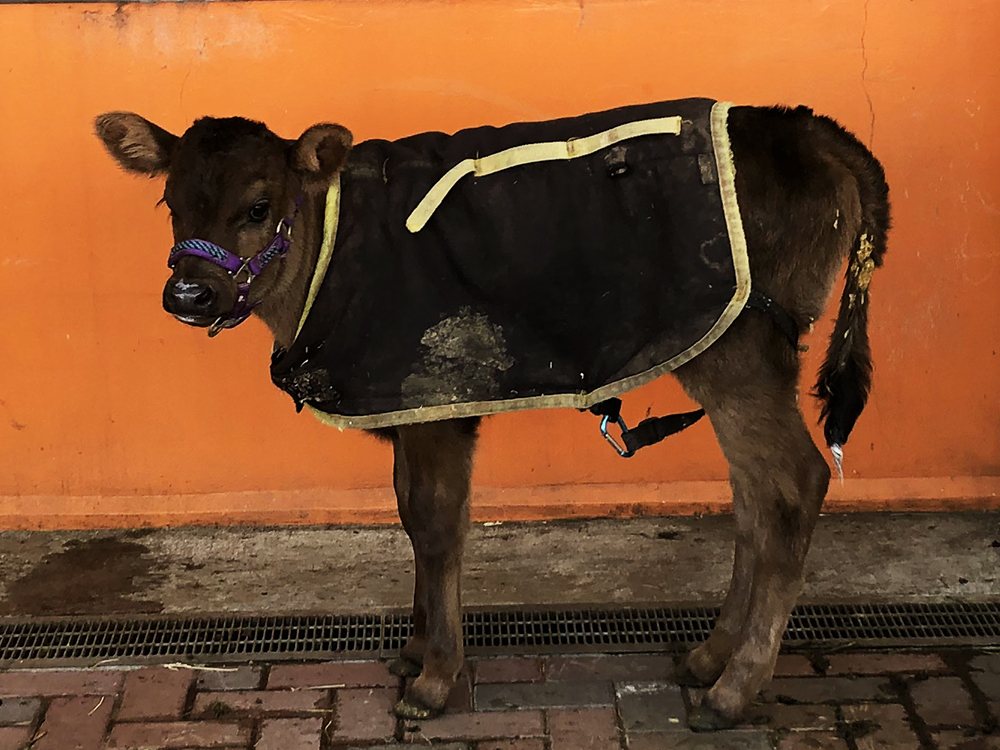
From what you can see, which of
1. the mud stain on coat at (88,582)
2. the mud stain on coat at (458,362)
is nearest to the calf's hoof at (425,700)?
the mud stain on coat at (458,362)

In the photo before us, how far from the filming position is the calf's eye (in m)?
2.44

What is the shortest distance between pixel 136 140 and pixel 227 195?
16.6 inches

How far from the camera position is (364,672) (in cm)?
306

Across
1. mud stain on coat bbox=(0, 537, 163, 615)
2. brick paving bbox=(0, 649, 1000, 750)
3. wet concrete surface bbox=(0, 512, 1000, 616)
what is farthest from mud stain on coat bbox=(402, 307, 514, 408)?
Answer: mud stain on coat bbox=(0, 537, 163, 615)

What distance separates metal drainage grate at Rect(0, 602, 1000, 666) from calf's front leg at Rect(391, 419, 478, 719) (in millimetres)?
316

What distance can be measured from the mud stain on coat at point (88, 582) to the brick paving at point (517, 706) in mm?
414

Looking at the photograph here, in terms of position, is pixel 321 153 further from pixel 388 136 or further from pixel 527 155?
pixel 388 136

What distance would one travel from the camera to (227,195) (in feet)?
7.81

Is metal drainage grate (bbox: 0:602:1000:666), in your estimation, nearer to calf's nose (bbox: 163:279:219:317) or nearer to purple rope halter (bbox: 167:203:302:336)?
purple rope halter (bbox: 167:203:302:336)

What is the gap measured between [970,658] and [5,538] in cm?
406

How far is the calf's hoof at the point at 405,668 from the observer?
3.03 meters

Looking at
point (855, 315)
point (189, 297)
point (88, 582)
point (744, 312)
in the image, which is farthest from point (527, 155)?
point (88, 582)

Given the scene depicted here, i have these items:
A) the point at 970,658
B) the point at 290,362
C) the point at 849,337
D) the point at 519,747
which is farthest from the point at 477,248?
the point at 970,658

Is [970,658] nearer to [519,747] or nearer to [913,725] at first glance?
[913,725]
